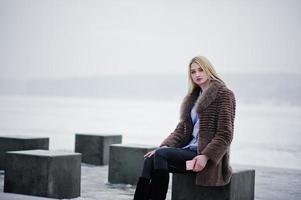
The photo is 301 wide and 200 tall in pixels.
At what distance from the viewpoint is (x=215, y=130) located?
4152mm

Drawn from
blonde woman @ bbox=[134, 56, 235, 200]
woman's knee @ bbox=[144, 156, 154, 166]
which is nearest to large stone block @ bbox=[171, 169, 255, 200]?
blonde woman @ bbox=[134, 56, 235, 200]

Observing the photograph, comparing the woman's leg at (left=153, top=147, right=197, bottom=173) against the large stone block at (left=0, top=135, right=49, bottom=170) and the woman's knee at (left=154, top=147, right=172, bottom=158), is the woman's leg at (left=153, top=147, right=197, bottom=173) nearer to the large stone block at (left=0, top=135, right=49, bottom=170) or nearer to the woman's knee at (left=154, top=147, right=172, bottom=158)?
the woman's knee at (left=154, top=147, right=172, bottom=158)

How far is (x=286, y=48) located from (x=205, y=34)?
3.56 meters

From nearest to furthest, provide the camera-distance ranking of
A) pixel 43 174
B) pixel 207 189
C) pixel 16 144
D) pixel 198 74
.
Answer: pixel 198 74, pixel 207 189, pixel 43 174, pixel 16 144

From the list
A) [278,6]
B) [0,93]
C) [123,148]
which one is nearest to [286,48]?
[278,6]

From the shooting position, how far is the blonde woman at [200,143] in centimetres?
406

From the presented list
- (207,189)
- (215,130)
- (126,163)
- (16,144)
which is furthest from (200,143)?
(16,144)

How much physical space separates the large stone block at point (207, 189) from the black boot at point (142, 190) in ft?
2.30

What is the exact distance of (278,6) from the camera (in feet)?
87.9

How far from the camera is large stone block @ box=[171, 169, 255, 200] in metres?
4.57

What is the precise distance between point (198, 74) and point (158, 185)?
87cm

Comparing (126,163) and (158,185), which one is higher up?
(158,185)

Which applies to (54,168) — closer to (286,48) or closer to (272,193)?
(272,193)

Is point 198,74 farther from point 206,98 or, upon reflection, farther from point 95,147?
point 95,147
